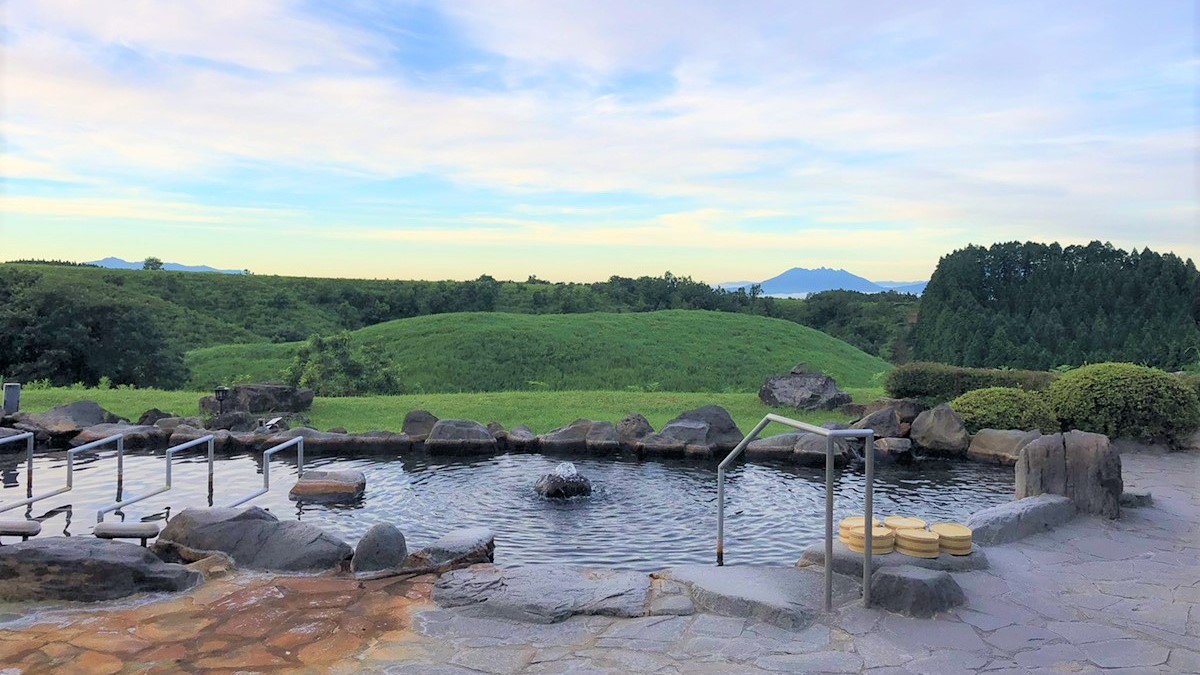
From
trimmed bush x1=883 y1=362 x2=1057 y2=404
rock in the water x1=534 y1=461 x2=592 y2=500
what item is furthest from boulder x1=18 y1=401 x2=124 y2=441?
trimmed bush x1=883 y1=362 x2=1057 y2=404

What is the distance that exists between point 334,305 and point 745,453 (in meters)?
36.7

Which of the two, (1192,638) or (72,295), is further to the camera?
(72,295)

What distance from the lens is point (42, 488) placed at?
9266mm

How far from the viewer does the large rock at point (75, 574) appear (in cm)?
513

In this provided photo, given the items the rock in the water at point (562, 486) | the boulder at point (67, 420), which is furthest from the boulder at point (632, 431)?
the boulder at point (67, 420)

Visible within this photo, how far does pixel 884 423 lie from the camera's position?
12.3 metres

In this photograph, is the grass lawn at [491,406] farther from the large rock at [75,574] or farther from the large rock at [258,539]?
the large rock at [75,574]

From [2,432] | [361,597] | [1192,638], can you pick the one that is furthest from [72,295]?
[1192,638]

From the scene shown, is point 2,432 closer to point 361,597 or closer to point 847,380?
point 361,597

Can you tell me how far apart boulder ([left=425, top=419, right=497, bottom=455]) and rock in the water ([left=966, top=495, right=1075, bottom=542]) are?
691 cm

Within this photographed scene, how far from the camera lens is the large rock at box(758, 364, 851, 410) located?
1557cm

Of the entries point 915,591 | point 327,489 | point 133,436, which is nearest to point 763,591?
point 915,591

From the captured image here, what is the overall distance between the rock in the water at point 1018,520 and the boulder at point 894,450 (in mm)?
4479

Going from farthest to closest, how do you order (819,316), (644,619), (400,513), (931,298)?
(819,316) → (931,298) → (400,513) → (644,619)
